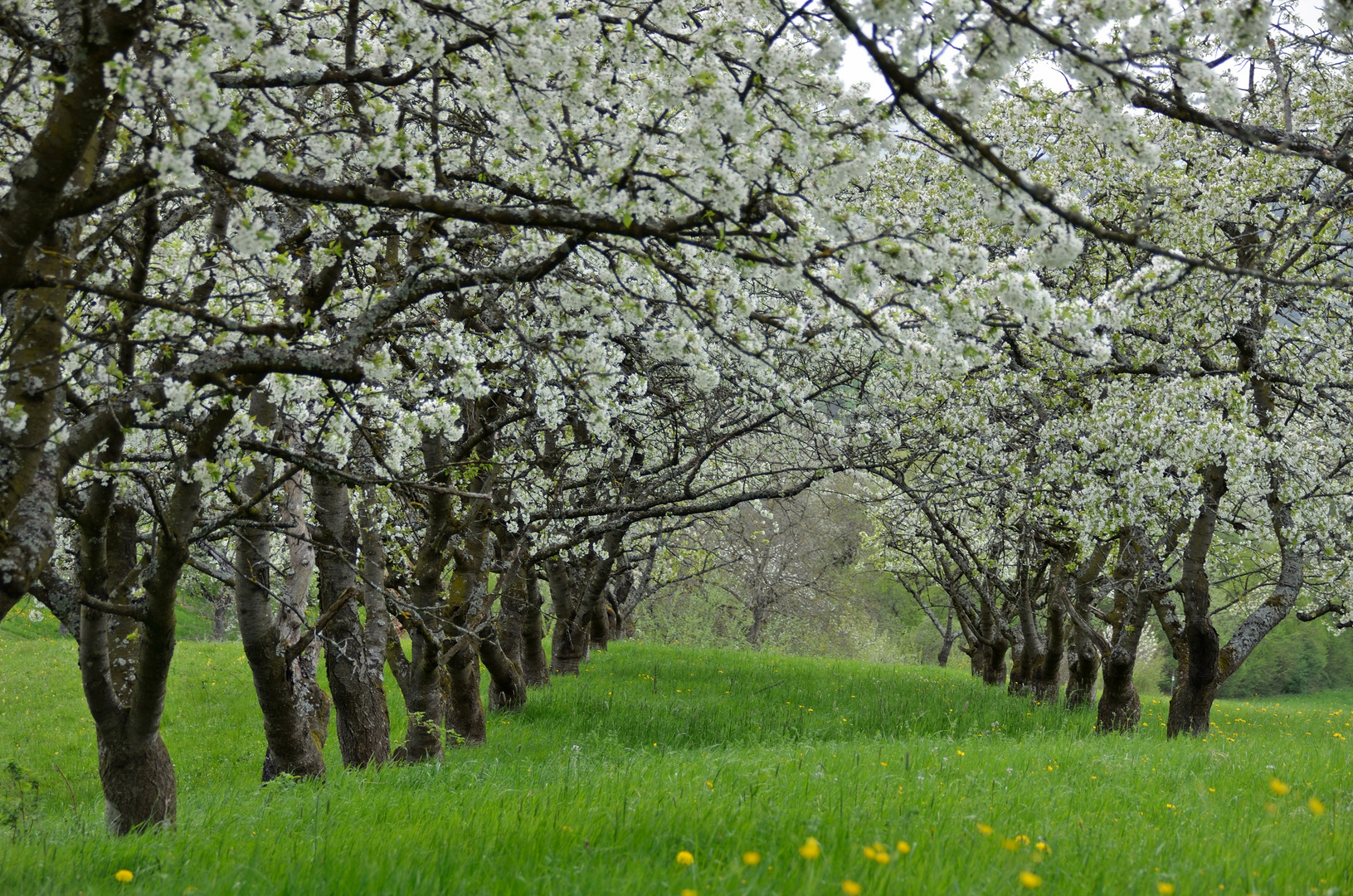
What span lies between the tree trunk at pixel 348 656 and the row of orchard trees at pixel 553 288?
5 centimetres

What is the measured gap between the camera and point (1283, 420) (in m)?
10.3

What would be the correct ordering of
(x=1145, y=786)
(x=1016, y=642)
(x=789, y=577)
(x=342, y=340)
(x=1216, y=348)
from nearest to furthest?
(x=342, y=340), (x=1145, y=786), (x=1216, y=348), (x=1016, y=642), (x=789, y=577)

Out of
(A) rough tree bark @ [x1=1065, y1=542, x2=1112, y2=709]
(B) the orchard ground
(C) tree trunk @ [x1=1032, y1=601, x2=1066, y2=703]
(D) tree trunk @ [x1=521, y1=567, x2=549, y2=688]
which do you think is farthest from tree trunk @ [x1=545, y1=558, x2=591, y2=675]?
(A) rough tree bark @ [x1=1065, y1=542, x2=1112, y2=709]

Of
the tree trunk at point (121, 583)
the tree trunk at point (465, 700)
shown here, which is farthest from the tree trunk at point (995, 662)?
the tree trunk at point (121, 583)

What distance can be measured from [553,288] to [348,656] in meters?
4.63

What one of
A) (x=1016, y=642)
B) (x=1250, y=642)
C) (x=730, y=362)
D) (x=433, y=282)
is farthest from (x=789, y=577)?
(x=433, y=282)

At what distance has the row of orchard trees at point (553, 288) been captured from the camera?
3580 mm

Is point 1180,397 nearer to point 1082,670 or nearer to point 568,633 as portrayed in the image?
point 1082,670

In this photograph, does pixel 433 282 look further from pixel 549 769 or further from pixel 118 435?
pixel 549 769

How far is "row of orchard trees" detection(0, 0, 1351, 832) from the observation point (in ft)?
11.7

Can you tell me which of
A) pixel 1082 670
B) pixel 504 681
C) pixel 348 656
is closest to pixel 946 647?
pixel 1082 670

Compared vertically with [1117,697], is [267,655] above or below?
above

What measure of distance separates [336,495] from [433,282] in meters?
4.36

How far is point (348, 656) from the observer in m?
8.20
